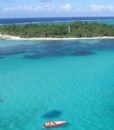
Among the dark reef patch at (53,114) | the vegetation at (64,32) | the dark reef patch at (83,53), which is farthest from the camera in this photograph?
the vegetation at (64,32)

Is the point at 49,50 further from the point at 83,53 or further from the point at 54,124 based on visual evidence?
the point at 54,124

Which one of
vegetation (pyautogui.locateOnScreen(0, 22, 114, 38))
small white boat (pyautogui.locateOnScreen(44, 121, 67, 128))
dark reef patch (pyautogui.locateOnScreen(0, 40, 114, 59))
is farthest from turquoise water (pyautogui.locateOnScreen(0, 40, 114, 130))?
vegetation (pyautogui.locateOnScreen(0, 22, 114, 38))

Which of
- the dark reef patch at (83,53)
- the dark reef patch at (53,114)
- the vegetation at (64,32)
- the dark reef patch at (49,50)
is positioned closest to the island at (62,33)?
the vegetation at (64,32)

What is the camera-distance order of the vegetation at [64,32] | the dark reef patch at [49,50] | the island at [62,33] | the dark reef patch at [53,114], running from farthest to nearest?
the vegetation at [64,32] → the island at [62,33] → the dark reef patch at [49,50] → the dark reef patch at [53,114]

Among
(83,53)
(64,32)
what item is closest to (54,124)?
(83,53)

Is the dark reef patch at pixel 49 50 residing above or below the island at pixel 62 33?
below

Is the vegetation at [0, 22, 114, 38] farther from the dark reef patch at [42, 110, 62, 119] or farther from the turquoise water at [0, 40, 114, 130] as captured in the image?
the dark reef patch at [42, 110, 62, 119]

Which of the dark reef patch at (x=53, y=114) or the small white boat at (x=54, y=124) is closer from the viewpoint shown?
the small white boat at (x=54, y=124)

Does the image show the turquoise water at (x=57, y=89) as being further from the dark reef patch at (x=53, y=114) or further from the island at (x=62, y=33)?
the island at (x=62, y=33)

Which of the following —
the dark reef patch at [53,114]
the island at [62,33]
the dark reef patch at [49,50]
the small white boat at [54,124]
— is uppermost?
the island at [62,33]
